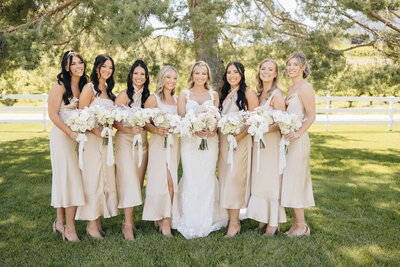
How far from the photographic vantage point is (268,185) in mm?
5367

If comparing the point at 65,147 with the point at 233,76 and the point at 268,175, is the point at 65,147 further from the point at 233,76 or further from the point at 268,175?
the point at 268,175

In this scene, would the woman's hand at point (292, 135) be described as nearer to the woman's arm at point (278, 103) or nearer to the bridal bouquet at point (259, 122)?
the woman's arm at point (278, 103)

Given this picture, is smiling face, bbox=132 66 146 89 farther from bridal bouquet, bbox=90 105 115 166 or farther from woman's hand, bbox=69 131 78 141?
woman's hand, bbox=69 131 78 141

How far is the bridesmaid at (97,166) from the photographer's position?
5.15 meters

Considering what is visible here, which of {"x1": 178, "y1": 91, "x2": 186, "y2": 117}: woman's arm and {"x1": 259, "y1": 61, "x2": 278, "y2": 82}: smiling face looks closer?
{"x1": 259, "y1": 61, "x2": 278, "y2": 82}: smiling face

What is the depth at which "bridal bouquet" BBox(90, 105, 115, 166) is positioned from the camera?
489cm

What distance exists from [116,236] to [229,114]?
1.97m

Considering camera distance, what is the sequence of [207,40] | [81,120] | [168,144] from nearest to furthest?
[81,120] → [168,144] → [207,40]

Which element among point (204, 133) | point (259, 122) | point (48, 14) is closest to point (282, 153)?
point (259, 122)

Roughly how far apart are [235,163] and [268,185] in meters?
0.47

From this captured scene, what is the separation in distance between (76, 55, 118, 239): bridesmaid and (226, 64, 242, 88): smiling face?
139 cm

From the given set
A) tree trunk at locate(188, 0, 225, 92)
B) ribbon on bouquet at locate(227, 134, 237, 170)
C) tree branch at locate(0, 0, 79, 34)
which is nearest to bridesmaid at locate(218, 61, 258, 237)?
ribbon on bouquet at locate(227, 134, 237, 170)

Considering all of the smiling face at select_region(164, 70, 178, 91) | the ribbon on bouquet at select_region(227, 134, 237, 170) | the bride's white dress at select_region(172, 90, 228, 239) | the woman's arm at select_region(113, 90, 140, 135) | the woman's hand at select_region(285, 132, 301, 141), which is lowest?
the bride's white dress at select_region(172, 90, 228, 239)

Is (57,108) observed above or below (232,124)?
above
